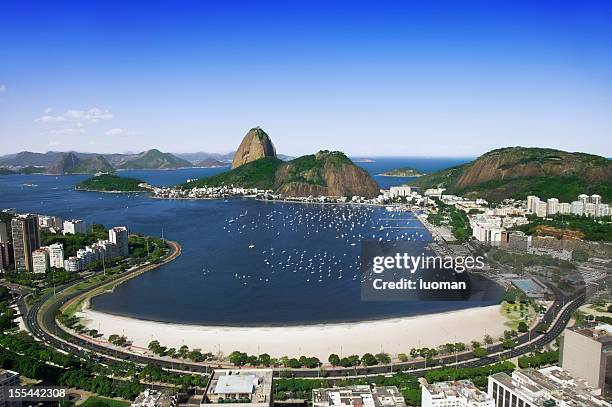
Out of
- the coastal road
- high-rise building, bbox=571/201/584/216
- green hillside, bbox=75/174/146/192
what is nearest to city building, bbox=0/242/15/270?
the coastal road

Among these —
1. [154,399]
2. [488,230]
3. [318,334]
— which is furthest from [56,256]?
[488,230]

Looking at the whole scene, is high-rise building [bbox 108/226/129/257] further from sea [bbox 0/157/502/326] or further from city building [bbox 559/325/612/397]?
city building [bbox 559/325/612/397]

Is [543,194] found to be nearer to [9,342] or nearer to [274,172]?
[274,172]

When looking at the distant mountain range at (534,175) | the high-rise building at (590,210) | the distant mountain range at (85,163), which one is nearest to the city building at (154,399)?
the high-rise building at (590,210)

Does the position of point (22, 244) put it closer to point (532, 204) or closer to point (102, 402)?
point (102, 402)

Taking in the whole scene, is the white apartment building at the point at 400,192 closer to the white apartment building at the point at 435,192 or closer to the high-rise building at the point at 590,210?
the white apartment building at the point at 435,192
